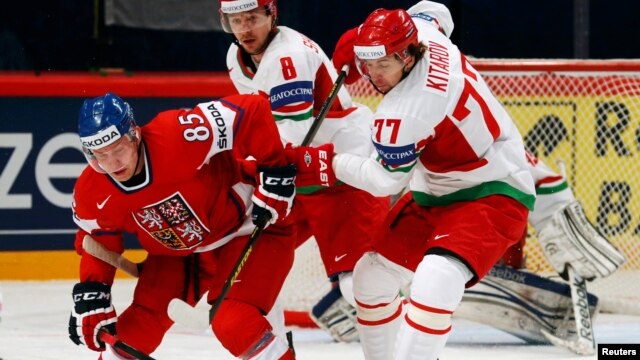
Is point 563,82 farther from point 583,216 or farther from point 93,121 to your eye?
point 93,121

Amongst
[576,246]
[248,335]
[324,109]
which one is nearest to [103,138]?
[248,335]

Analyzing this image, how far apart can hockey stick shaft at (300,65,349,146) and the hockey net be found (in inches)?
43.1

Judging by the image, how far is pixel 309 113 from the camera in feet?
13.6

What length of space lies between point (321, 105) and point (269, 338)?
108 centimetres

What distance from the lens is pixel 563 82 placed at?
5.46 m

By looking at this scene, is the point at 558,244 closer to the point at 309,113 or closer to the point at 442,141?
the point at 309,113

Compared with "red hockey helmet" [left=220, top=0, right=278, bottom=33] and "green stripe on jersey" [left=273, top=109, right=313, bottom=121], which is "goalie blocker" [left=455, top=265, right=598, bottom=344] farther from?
"red hockey helmet" [left=220, top=0, right=278, bottom=33]

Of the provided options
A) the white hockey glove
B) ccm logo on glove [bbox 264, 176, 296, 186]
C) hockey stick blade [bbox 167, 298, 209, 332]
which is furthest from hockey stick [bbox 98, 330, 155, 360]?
the white hockey glove

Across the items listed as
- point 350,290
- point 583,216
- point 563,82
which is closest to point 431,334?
point 350,290

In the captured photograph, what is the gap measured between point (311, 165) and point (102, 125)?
2.17 feet

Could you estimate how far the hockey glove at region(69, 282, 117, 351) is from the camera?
360 centimetres

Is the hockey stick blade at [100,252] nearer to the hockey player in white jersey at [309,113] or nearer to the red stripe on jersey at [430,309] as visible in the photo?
the hockey player in white jersey at [309,113]

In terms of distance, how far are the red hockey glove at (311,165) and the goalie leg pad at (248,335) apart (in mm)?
468
